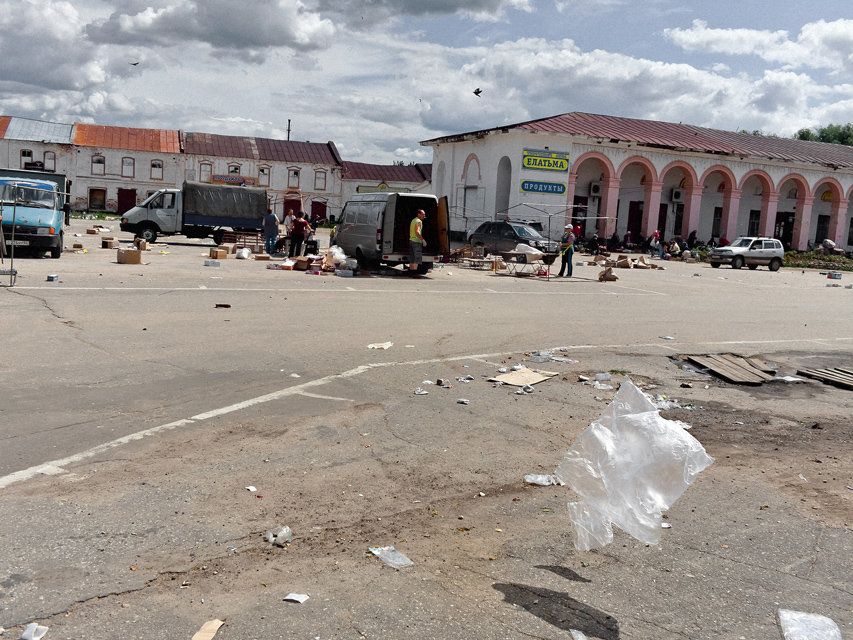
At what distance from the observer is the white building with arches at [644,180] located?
132 feet

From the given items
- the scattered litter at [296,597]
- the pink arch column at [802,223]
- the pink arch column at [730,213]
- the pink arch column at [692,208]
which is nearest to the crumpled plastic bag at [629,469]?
the scattered litter at [296,597]

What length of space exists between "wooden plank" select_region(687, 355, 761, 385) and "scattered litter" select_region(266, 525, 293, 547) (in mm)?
6282

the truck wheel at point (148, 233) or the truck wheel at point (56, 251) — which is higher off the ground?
the truck wheel at point (148, 233)

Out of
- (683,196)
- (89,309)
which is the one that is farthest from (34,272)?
(683,196)

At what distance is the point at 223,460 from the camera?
17.1ft

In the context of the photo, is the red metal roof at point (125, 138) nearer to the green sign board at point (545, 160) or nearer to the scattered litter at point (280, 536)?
the green sign board at point (545, 160)

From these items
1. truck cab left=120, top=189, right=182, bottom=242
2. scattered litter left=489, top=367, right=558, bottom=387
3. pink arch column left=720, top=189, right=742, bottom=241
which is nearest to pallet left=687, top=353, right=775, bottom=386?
scattered litter left=489, top=367, right=558, bottom=387

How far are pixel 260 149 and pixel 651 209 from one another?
109 ft

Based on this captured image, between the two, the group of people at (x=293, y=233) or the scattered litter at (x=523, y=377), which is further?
the group of people at (x=293, y=233)

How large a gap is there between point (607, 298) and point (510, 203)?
22843 millimetres

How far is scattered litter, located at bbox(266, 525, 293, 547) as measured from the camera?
3.97 metres

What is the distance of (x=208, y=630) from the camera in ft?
10.1

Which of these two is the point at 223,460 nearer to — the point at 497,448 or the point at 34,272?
the point at 497,448

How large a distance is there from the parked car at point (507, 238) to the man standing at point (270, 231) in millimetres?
8935
